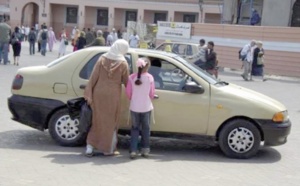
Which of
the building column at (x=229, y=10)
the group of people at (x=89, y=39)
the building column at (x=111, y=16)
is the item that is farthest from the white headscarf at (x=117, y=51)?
the building column at (x=111, y=16)

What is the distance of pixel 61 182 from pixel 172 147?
265 centimetres

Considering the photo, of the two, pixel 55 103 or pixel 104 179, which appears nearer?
pixel 104 179

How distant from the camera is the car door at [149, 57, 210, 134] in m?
7.43

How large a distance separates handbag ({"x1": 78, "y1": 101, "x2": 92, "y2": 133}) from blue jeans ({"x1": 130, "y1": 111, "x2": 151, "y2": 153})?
0.63 meters

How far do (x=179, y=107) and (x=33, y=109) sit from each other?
7.58 feet

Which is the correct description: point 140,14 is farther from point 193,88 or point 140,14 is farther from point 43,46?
point 193,88

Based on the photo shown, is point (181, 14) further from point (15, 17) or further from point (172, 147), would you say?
point (172, 147)

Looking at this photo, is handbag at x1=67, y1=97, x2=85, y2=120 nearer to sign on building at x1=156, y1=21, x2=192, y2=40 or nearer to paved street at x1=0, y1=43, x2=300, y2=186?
paved street at x1=0, y1=43, x2=300, y2=186

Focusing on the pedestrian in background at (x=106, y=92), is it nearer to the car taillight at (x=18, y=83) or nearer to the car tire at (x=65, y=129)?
the car tire at (x=65, y=129)

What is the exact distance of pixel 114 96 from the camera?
7.08 meters

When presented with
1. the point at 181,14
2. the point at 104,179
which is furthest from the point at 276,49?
the point at 181,14

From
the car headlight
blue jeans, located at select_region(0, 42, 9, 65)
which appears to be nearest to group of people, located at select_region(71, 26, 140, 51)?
blue jeans, located at select_region(0, 42, 9, 65)

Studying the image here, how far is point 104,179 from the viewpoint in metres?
6.17

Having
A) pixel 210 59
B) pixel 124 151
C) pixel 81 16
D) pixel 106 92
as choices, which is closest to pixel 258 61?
pixel 210 59
